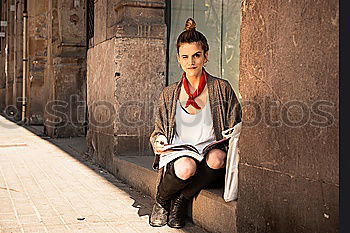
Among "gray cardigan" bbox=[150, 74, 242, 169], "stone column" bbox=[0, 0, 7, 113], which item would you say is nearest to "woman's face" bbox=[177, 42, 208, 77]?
"gray cardigan" bbox=[150, 74, 242, 169]

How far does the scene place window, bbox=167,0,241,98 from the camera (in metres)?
6.25

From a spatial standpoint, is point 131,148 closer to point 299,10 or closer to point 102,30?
point 102,30

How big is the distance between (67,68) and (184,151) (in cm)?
797

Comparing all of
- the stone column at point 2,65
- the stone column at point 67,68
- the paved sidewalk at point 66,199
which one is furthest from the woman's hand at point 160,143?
the stone column at point 2,65

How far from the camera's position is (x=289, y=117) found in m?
2.71

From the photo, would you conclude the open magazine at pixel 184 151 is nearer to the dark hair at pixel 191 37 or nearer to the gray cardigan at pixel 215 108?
the gray cardigan at pixel 215 108

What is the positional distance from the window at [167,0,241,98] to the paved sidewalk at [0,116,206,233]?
180 centimetres

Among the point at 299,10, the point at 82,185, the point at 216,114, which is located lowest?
the point at 82,185

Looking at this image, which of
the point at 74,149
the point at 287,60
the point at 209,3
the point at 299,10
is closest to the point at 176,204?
the point at 287,60

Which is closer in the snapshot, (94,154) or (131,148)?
(131,148)

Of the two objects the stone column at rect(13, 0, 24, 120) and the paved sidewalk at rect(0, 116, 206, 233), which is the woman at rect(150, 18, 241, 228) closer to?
the paved sidewalk at rect(0, 116, 206, 233)

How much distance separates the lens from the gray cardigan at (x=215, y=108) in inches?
145

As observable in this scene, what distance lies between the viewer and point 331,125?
241 cm

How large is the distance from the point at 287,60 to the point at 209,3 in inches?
159
